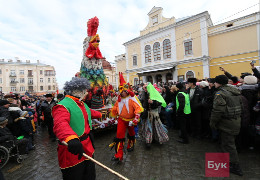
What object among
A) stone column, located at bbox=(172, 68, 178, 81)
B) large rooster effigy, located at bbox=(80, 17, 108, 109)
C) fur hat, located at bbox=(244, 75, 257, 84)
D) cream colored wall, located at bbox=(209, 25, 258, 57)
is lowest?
fur hat, located at bbox=(244, 75, 257, 84)

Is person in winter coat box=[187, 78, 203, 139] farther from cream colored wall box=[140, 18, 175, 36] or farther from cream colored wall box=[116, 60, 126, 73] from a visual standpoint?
cream colored wall box=[116, 60, 126, 73]

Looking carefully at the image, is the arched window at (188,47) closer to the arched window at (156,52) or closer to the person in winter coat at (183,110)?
the arched window at (156,52)

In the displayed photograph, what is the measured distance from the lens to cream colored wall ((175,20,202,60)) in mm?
17053

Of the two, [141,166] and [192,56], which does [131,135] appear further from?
[192,56]

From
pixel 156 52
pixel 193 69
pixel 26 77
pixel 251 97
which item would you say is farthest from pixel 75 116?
pixel 26 77

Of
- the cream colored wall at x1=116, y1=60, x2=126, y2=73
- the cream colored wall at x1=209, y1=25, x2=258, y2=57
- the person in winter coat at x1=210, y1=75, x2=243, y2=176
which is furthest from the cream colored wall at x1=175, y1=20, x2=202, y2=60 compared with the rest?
the person in winter coat at x1=210, y1=75, x2=243, y2=176

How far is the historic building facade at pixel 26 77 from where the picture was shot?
137 ft

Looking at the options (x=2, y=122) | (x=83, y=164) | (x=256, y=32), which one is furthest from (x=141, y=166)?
(x=256, y=32)

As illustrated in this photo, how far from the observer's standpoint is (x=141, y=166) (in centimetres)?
287

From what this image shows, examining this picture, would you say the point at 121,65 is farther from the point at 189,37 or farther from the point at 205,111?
the point at 205,111

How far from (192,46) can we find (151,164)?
18.3 meters

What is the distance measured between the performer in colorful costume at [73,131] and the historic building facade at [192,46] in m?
17.8

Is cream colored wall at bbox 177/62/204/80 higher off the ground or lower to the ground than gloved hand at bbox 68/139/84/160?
higher

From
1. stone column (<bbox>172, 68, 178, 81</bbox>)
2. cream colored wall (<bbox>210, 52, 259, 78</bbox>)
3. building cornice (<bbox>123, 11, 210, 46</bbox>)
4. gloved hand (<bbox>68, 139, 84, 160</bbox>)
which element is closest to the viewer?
gloved hand (<bbox>68, 139, 84, 160</bbox>)
